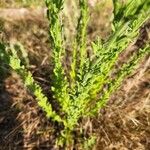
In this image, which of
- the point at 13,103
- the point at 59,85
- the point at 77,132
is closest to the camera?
the point at 59,85

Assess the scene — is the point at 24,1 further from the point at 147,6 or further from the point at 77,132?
the point at 147,6

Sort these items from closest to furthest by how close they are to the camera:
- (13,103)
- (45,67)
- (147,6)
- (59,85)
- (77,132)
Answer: (147,6), (59,85), (77,132), (13,103), (45,67)

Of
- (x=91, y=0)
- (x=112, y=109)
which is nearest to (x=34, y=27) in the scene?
(x=91, y=0)

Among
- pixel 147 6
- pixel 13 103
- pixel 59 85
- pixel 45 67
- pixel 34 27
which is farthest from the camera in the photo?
pixel 34 27

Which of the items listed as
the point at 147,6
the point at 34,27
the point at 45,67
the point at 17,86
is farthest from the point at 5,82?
the point at 147,6

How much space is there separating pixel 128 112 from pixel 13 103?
55 centimetres

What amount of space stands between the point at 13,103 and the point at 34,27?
55cm

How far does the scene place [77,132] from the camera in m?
1.67

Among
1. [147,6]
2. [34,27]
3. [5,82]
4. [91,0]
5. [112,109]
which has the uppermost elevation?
→ [91,0]

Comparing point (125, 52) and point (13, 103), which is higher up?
point (125, 52)

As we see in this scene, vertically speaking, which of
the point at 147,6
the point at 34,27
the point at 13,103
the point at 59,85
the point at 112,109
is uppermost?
the point at 34,27

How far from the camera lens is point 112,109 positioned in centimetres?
175

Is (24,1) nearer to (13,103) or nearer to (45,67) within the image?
(45,67)

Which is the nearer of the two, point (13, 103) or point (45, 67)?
point (13, 103)
